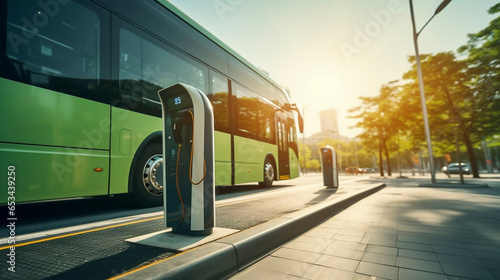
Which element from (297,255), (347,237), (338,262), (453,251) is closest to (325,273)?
(338,262)

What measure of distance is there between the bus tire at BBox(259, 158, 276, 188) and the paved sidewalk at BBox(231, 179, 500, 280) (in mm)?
5503

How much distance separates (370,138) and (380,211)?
25041 mm

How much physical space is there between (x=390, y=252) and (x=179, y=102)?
276 cm

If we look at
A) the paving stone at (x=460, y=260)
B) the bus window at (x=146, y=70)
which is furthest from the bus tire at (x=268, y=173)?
the paving stone at (x=460, y=260)

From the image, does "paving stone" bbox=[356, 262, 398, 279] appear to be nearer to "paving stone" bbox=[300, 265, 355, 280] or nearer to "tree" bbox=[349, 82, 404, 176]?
"paving stone" bbox=[300, 265, 355, 280]

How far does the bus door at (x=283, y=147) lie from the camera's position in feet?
35.4

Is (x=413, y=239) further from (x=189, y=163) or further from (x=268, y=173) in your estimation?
(x=268, y=173)

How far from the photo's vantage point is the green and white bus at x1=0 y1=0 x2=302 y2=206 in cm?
317

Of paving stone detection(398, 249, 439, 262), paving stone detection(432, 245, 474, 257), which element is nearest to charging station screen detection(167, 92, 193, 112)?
paving stone detection(398, 249, 439, 262)

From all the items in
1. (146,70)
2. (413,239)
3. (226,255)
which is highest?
(146,70)

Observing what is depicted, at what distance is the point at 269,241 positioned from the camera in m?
2.65

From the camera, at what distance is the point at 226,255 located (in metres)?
2.01

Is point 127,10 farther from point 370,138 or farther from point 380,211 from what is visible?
point 370,138

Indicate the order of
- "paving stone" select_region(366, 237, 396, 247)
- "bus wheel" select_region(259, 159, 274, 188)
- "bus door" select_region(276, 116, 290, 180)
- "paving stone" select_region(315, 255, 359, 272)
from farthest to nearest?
"bus door" select_region(276, 116, 290, 180) → "bus wheel" select_region(259, 159, 274, 188) → "paving stone" select_region(366, 237, 396, 247) → "paving stone" select_region(315, 255, 359, 272)
